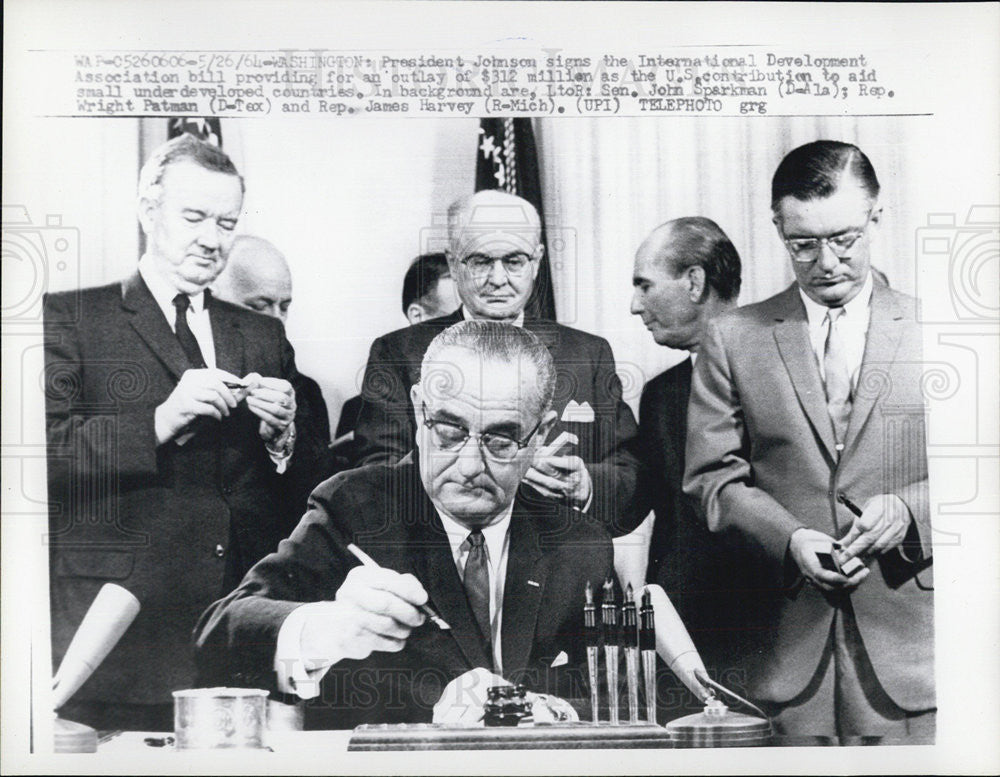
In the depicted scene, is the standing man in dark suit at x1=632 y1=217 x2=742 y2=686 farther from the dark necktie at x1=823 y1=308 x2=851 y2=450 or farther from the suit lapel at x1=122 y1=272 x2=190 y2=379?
the suit lapel at x1=122 y1=272 x2=190 y2=379

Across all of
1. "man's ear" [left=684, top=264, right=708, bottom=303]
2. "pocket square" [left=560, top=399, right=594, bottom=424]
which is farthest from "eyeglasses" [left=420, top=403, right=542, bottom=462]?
"man's ear" [left=684, top=264, right=708, bottom=303]

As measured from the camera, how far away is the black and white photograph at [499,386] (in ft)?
15.4

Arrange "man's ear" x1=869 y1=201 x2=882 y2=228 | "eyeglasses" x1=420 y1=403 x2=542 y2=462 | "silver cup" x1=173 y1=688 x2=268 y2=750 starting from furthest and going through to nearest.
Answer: "man's ear" x1=869 y1=201 x2=882 y2=228, "eyeglasses" x1=420 y1=403 x2=542 y2=462, "silver cup" x1=173 y1=688 x2=268 y2=750

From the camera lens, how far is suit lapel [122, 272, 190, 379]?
4730mm

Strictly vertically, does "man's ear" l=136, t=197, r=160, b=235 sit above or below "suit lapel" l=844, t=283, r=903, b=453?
above

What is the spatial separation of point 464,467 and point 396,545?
439 mm

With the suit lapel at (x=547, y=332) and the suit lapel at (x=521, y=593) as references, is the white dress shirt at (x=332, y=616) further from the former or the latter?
the suit lapel at (x=547, y=332)

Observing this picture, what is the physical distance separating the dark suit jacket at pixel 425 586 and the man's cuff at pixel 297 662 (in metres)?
0.03

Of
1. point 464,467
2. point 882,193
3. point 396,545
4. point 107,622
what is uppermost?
point 882,193

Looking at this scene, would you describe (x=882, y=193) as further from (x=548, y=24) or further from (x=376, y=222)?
(x=376, y=222)

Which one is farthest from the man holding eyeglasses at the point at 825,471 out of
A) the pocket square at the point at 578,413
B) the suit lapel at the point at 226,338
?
the suit lapel at the point at 226,338

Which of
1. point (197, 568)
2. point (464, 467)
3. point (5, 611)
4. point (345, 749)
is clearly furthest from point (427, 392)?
point (5, 611)

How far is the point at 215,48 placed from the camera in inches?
189

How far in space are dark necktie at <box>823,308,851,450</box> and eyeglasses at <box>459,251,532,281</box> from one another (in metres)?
1.36
